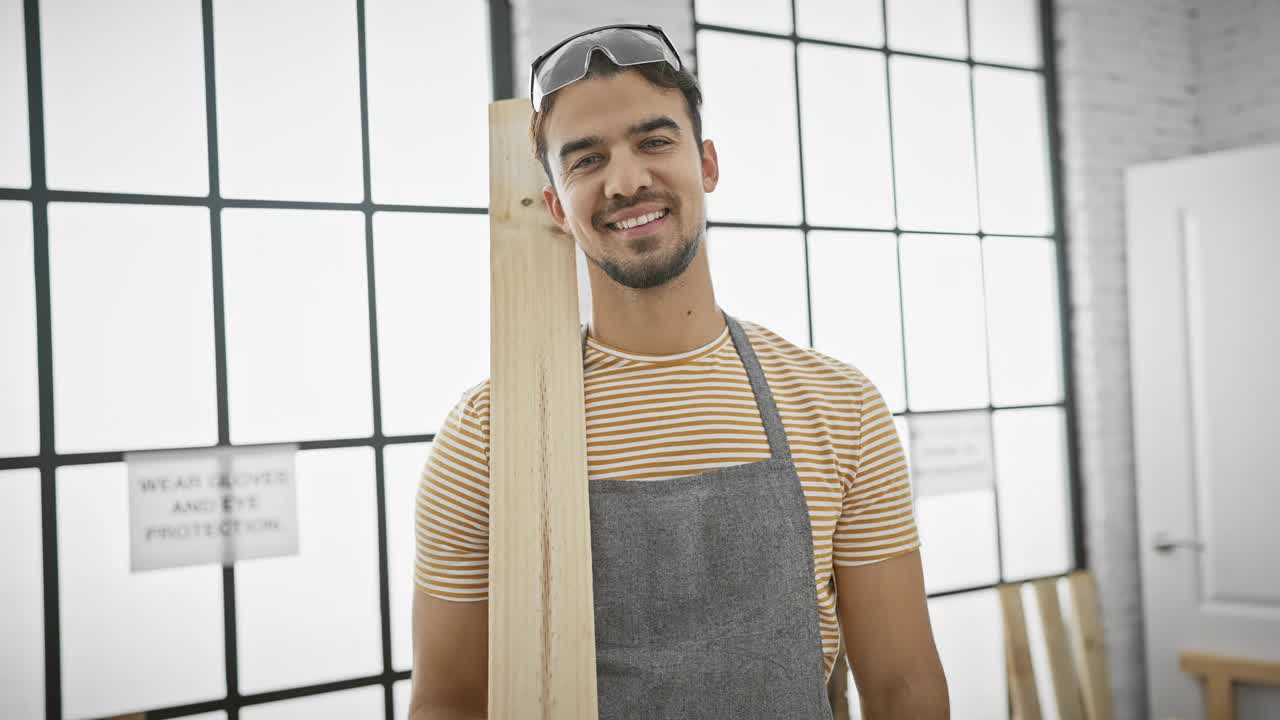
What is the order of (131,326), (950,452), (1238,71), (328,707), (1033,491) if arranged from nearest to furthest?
1. (131,326)
2. (328,707)
3. (950,452)
4. (1033,491)
5. (1238,71)

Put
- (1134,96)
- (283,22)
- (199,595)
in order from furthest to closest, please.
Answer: (1134,96), (283,22), (199,595)

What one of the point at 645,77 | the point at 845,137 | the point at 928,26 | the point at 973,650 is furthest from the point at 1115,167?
the point at 645,77

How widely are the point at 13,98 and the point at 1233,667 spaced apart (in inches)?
160

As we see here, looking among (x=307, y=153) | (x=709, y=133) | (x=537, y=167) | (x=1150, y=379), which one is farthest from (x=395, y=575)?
(x=1150, y=379)

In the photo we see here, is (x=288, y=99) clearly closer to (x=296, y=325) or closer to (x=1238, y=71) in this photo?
(x=296, y=325)

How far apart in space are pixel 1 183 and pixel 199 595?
1.05 metres

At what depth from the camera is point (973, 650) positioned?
2885 millimetres

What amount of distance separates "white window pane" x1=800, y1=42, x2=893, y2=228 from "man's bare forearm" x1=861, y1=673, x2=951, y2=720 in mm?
1893

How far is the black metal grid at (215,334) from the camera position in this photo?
5.80 feet

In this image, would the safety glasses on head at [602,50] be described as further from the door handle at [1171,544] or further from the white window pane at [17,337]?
the door handle at [1171,544]

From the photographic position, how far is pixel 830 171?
2701mm

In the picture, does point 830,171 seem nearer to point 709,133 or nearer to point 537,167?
point 709,133

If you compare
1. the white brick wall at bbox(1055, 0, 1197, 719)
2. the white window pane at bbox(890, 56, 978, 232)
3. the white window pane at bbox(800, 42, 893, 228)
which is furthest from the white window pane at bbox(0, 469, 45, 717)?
the white brick wall at bbox(1055, 0, 1197, 719)

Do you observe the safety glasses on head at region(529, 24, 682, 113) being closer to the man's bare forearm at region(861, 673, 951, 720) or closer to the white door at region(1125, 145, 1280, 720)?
the man's bare forearm at region(861, 673, 951, 720)
